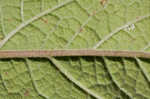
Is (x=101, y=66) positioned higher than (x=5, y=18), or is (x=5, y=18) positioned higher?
(x=5, y=18)

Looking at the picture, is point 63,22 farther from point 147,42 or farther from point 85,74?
point 147,42

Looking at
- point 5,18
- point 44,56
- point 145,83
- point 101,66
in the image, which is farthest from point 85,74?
point 5,18

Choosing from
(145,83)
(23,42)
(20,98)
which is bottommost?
(20,98)

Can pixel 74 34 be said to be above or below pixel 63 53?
above

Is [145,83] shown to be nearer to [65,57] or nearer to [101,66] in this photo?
[101,66]

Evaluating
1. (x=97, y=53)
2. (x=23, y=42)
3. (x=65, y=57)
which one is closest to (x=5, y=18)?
(x=23, y=42)

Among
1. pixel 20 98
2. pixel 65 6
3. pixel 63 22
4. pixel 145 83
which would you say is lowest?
pixel 20 98

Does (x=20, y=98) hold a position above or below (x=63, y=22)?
below
